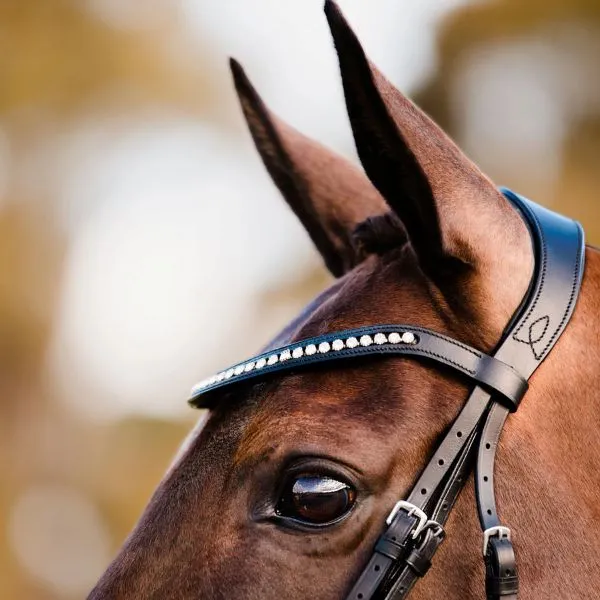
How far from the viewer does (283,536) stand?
6.32 ft

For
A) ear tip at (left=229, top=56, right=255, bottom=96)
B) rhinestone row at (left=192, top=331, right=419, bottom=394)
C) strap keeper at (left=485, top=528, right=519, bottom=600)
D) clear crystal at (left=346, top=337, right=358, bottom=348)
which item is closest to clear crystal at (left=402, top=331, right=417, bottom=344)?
rhinestone row at (left=192, top=331, right=419, bottom=394)

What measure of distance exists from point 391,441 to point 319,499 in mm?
195

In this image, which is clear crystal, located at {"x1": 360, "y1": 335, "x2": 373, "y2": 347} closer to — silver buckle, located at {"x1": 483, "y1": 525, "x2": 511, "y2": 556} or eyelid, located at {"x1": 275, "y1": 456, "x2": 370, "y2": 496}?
eyelid, located at {"x1": 275, "y1": 456, "x2": 370, "y2": 496}

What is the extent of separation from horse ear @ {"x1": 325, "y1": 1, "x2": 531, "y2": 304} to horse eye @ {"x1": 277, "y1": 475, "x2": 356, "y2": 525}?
21.3 inches

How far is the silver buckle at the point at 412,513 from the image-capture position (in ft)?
6.18

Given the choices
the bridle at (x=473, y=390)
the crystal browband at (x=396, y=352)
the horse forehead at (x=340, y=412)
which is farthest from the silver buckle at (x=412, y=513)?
the crystal browband at (x=396, y=352)

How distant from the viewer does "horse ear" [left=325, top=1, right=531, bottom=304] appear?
1922 millimetres

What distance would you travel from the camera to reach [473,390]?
6.56 ft

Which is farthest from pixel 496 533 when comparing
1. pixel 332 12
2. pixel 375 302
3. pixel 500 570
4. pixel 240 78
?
pixel 240 78

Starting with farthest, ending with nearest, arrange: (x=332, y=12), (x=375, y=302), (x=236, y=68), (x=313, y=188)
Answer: (x=313, y=188) → (x=236, y=68) → (x=375, y=302) → (x=332, y=12)

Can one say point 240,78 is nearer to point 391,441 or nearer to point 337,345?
point 337,345

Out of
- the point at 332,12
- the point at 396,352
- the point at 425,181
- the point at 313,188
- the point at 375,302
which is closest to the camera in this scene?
the point at 332,12

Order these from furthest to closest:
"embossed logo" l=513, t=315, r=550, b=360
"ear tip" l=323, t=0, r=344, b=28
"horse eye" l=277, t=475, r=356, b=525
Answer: "embossed logo" l=513, t=315, r=550, b=360
"horse eye" l=277, t=475, r=356, b=525
"ear tip" l=323, t=0, r=344, b=28

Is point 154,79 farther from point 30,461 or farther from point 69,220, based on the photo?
point 30,461
